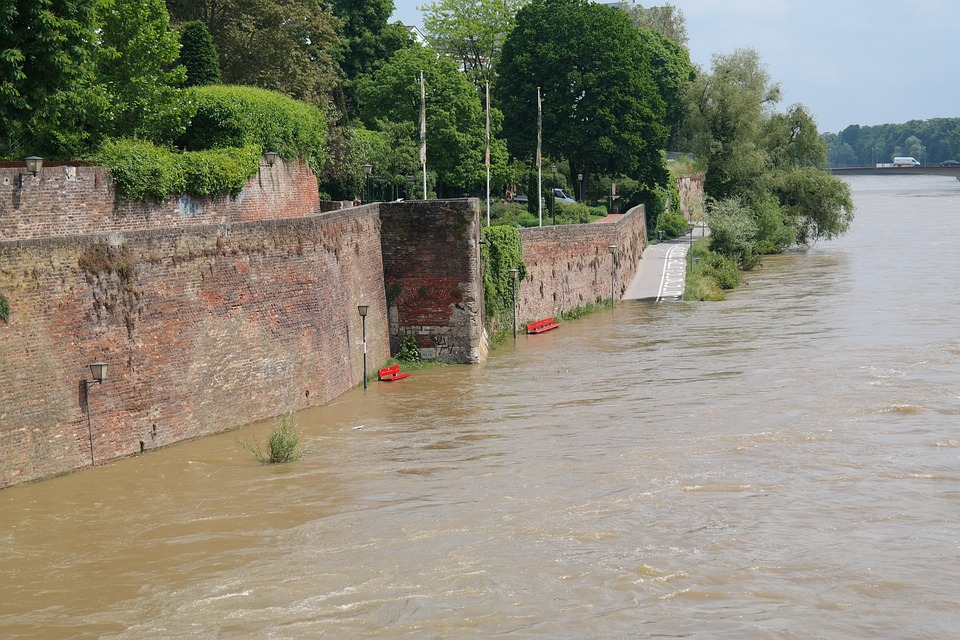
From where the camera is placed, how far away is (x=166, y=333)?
60.8ft

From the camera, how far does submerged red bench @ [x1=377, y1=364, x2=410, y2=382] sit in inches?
993

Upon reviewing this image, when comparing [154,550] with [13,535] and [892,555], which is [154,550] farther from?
[892,555]

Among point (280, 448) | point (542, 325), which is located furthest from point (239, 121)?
point (280, 448)

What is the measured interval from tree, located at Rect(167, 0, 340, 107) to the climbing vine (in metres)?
10.9

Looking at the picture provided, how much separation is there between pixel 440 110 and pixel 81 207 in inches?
1073

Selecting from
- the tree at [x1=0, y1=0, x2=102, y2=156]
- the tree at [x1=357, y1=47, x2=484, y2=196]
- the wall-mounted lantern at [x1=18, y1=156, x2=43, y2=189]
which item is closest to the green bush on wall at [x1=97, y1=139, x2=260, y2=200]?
the tree at [x1=0, y1=0, x2=102, y2=156]

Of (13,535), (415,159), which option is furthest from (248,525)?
(415,159)

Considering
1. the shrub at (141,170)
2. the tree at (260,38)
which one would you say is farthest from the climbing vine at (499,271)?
the tree at (260,38)

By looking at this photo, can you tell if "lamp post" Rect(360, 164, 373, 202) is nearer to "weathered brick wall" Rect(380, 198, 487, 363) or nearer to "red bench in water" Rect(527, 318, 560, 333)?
"red bench in water" Rect(527, 318, 560, 333)

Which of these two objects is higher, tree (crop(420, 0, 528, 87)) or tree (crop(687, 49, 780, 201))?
tree (crop(420, 0, 528, 87))

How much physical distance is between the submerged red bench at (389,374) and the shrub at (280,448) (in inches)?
244

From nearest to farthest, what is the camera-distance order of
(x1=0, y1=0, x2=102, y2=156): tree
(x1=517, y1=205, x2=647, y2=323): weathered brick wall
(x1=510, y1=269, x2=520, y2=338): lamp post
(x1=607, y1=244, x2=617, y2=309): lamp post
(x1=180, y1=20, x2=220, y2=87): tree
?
(x1=0, y1=0, x2=102, y2=156): tree
(x1=510, y1=269, x2=520, y2=338): lamp post
(x1=180, y1=20, x2=220, y2=87): tree
(x1=517, y1=205, x2=647, y2=323): weathered brick wall
(x1=607, y1=244, x2=617, y2=309): lamp post

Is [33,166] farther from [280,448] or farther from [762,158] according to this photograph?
[762,158]

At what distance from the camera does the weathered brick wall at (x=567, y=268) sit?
111 feet
